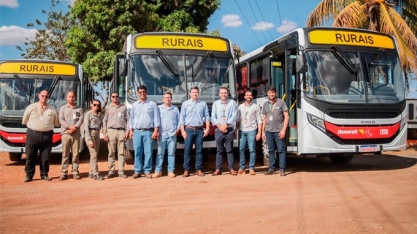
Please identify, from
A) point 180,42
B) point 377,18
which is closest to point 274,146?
point 180,42

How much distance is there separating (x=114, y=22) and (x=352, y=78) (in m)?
13.7

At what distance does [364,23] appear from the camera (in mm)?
17000

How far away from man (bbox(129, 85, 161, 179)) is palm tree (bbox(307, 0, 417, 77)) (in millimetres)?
9878

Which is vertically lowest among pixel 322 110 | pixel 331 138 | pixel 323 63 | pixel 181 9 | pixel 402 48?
pixel 331 138

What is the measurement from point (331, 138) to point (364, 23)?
9232 mm

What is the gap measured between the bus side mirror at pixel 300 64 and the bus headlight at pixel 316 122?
38.3 inches

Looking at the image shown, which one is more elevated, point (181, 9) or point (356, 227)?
point (181, 9)

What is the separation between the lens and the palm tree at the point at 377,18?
1593 cm

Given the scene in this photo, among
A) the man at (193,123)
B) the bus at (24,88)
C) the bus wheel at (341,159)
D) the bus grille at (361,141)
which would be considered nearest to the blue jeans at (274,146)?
the bus grille at (361,141)

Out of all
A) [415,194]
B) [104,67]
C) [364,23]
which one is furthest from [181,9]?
[415,194]

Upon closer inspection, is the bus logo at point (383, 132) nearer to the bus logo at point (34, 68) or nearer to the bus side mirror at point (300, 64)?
the bus side mirror at point (300, 64)

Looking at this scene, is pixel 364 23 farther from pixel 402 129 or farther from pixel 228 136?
pixel 228 136

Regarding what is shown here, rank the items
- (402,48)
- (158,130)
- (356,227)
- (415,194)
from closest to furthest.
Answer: (356,227), (415,194), (158,130), (402,48)

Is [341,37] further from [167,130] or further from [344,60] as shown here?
[167,130]
